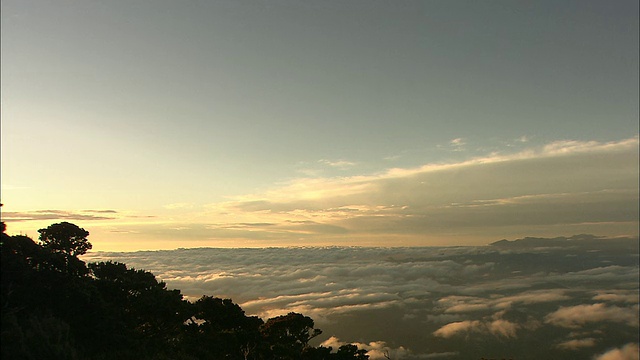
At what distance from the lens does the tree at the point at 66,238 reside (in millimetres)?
39969

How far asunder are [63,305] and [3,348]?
1081 centimetres

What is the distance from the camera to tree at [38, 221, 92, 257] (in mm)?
39969

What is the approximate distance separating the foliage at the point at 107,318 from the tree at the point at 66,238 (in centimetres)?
9

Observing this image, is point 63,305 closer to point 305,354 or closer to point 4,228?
point 4,228

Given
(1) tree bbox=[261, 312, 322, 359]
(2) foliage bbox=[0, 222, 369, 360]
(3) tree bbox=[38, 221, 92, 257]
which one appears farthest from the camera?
(1) tree bbox=[261, 312, 322, 359]

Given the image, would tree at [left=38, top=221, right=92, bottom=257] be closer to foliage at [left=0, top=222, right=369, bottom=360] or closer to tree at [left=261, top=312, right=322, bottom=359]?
foliage at [left=0, top=222, right=369, bottom=360]

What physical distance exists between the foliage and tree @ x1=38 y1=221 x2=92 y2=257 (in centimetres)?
9

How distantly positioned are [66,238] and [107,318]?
52.1ft

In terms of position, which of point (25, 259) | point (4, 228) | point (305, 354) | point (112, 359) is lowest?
point (305, 354)

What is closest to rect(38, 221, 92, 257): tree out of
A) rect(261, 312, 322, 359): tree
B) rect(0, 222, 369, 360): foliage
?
rect(0, 222, 369, 360): foliage

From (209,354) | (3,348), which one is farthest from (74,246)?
(3,348)

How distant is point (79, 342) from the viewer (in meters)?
27.5

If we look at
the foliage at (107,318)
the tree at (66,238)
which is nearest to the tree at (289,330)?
the foliage at (107,318)

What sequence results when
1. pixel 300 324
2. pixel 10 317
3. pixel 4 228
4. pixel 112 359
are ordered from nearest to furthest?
pixel 10 317, pixel 112 359, pixel 4 228, pixel 300 324
